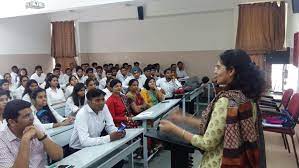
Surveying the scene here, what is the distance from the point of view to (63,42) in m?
10.2

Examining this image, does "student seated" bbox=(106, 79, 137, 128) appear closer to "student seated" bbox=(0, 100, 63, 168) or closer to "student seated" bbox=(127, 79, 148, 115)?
"student seated" bbox=(127, 79, 148, 115)

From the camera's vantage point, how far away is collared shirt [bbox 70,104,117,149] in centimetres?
254

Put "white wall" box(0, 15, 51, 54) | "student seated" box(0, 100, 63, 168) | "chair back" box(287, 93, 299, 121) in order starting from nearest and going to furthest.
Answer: "student seated" box(0, 100, 63, 168), "chair back" box(287, 93, 299, 121), "white wall" box(0, 15, 51, 54)

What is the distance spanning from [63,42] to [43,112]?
23.1 ft

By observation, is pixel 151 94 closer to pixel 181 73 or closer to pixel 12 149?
pixel 12 149

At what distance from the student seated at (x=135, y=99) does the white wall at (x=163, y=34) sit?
15.1 ft

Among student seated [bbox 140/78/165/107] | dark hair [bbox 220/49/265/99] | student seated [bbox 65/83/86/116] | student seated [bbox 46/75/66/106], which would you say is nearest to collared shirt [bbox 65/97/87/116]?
student seated [bbox 65/83/86/116]

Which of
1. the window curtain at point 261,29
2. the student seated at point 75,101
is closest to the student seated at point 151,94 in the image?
the student seated at point 75,101

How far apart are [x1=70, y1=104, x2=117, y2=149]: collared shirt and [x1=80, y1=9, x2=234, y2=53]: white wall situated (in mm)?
6229

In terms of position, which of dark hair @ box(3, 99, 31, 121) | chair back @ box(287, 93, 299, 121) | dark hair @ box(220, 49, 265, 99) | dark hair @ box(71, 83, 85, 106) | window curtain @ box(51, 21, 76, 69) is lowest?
chair back @ box(287, 93, 299, 121)

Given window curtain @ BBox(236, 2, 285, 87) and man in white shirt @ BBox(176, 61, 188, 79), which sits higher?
window curtain @ BBox(236, 2, 285, 87)

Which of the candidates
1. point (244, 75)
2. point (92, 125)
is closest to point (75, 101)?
point (92, 125)

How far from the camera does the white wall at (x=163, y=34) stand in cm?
846

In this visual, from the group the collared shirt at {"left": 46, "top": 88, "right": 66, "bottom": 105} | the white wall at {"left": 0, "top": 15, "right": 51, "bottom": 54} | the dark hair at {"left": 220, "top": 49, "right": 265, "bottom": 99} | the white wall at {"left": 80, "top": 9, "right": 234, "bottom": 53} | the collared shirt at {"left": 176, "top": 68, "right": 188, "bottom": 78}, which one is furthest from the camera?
the white wall at {"left": 0, "top": 15, "right": 51, "bottom": 54}
